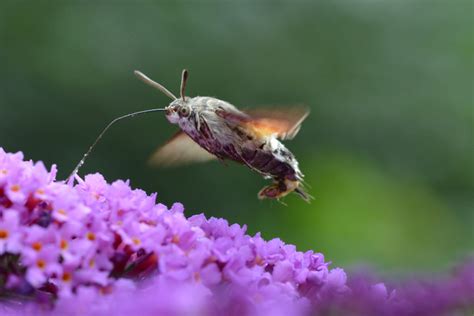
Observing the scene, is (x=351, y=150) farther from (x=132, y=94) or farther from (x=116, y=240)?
(x=116, y=240)

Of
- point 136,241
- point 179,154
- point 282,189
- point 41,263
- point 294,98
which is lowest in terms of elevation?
point 41,263

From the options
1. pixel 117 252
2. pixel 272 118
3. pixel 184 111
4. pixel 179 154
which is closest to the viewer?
pixel 117 252

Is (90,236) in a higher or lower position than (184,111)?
lower

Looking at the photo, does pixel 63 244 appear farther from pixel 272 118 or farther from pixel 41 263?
pixel 272 118

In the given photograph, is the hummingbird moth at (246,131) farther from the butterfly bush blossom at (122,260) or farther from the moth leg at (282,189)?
the butterfly bush blossom at (122,260)

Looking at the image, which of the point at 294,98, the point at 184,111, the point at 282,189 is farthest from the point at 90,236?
the point at 294,98

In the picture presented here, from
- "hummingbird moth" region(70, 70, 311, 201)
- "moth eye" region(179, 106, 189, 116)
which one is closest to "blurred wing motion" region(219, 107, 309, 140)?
"hummingbird moth" region(70, 70, 311, 201)
